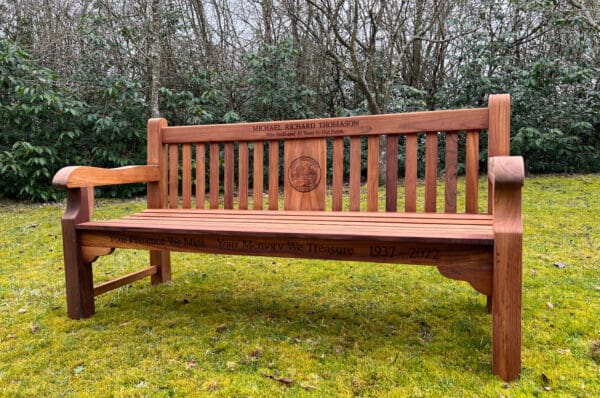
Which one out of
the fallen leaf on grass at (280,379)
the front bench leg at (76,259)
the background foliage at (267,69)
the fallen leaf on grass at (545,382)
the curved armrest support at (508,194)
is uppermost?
the background foliage at (267,69)

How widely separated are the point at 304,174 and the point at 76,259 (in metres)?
1.44

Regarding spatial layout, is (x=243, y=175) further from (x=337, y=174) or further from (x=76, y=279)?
(x=76, y=279)

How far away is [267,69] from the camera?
772 cm

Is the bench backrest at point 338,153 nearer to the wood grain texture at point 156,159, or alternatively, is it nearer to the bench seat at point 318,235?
the wood grain texture at point 156,159

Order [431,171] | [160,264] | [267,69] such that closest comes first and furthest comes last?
[431,171] → [160,264] → [267,69]

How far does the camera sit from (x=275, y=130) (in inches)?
107

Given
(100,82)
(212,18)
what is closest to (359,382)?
(100,82)

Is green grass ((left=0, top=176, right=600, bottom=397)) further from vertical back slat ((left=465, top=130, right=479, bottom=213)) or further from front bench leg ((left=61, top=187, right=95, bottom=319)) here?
vertical back slat ((left=465, top=130, right=479, bottom=213))

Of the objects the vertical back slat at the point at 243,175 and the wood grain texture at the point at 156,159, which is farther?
the wood grain texture at the point at 156,159

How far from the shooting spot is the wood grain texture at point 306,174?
2639 mm

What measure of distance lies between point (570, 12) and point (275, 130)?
23.6 feet

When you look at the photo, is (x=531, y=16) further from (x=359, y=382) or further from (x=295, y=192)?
(x=359, y=382)

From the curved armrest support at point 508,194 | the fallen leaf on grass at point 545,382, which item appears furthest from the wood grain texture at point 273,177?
the fallen leaf on grass at point 545,382

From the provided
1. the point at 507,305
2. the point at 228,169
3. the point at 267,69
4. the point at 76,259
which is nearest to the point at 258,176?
the point at 228,169
